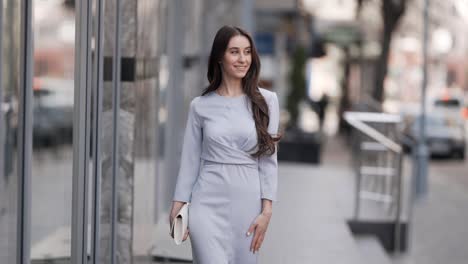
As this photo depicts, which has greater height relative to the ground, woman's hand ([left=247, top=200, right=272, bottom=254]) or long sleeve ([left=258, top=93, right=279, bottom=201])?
long sleeve ([left=258, top=93, right=279, bottom=201])

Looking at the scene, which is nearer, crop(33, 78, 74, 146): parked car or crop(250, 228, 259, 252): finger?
crop(250, 228, 259, 252): finger

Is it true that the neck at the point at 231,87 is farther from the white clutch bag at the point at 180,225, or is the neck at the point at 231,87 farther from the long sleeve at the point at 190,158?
the white clutch bag at the point at 180,225

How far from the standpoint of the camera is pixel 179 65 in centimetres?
1250

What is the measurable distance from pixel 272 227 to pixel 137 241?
142 inches

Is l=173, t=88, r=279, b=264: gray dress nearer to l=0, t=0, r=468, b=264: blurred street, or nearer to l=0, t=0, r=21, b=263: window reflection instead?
l=0, t=0, r=468, b=264: blurred street

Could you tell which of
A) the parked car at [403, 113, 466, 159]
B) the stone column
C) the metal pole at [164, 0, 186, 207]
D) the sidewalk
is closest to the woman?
the stone column

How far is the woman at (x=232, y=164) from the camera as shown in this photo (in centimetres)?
497

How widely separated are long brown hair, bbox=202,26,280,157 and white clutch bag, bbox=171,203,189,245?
0.40 metres

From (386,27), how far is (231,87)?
20641mm

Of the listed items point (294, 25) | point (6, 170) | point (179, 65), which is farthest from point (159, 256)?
point (294, 25)

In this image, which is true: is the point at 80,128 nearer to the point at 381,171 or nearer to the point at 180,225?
the point at 180,225

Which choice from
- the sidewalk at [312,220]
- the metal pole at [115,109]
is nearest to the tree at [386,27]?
the sidewalk at [312,220]

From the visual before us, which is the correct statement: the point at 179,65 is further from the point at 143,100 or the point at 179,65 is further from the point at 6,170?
the point at 6,170

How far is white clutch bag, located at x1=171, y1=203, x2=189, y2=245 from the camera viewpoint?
194 inches
